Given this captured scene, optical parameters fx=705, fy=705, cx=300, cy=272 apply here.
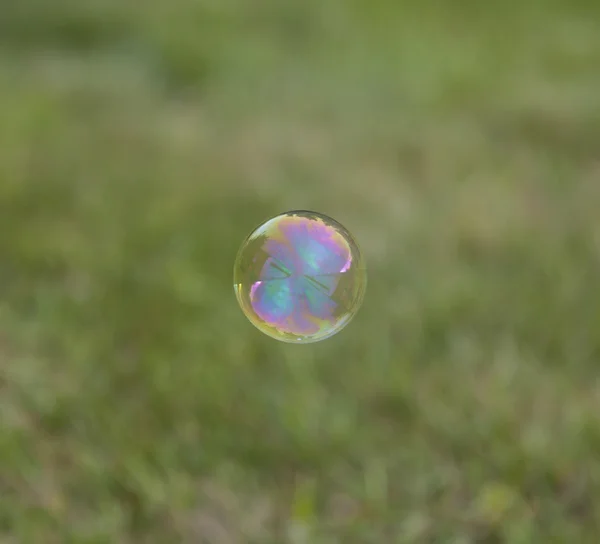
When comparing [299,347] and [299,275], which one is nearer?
[299,275]

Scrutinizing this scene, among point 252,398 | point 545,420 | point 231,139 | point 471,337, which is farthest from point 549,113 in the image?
point 252,398

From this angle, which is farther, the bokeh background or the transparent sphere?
the bokeh background

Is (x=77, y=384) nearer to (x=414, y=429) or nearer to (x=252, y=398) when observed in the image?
(x=252, y=398)

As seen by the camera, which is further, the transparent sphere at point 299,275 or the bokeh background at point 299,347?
the bokeh background at point 299,347
